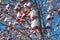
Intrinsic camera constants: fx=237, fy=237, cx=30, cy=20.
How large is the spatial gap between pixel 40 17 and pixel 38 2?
282mm

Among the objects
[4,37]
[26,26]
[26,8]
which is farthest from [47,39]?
[4,37]

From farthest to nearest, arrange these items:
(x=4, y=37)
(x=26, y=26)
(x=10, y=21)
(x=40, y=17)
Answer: (x=4, y=37), (x=10, y=21), (x=26, y=26), (x=40, y=17)

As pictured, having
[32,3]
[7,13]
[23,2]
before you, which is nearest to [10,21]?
[7,13]

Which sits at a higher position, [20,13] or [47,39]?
[20,13]

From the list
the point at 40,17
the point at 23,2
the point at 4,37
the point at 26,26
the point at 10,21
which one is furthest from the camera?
the point at 4,37

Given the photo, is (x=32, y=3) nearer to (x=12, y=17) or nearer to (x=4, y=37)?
(x=12, y=17)

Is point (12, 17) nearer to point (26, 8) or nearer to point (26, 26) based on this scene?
point (26, 26)

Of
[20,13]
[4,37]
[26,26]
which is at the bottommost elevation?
[4,37]

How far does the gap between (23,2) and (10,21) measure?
0.87m

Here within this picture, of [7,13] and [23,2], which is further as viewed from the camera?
[7,13]

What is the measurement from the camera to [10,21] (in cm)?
498

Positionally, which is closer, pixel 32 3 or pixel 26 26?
pixel 32 3

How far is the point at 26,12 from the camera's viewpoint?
4059mm

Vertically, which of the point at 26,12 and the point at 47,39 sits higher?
the point at 26,12
